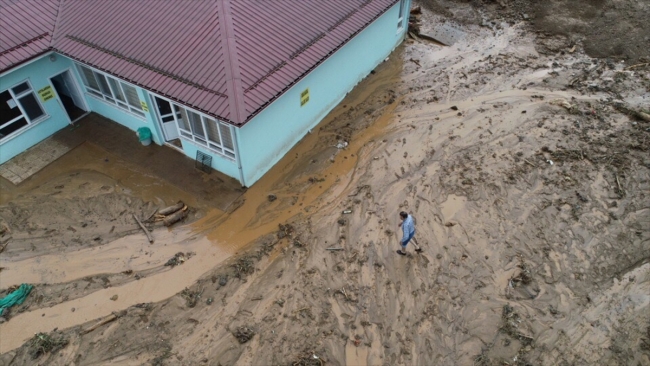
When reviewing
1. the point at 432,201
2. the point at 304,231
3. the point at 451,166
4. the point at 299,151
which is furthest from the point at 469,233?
the point at 299,151

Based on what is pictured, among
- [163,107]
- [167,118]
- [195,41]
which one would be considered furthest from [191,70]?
[167,118]

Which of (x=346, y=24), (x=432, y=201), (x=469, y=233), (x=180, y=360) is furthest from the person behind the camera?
(x=346, y=24)

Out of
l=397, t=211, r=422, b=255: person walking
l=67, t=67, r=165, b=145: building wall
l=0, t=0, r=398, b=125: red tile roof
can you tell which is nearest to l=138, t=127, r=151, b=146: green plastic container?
l=67, t=67, r=165, b=145: building wall

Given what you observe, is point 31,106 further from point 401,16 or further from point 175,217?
point 401,16

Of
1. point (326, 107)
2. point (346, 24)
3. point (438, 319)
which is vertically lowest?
point (438, 319)

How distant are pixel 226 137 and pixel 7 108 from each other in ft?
23.0

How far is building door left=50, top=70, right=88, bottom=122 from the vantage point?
14.4 meters

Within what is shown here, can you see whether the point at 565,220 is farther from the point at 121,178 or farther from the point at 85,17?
the point at 85,17

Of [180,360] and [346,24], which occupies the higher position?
[346,24]

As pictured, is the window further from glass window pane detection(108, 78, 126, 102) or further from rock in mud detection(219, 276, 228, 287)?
rock in mud detection(219, 276, 228, 287)

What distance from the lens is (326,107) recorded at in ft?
48.8

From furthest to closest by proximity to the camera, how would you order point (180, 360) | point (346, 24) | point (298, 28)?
point (346, 24), point (298, 28), point (180, 360)

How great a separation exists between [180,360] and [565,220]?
33.9 feet

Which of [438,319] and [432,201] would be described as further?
[432,201]
